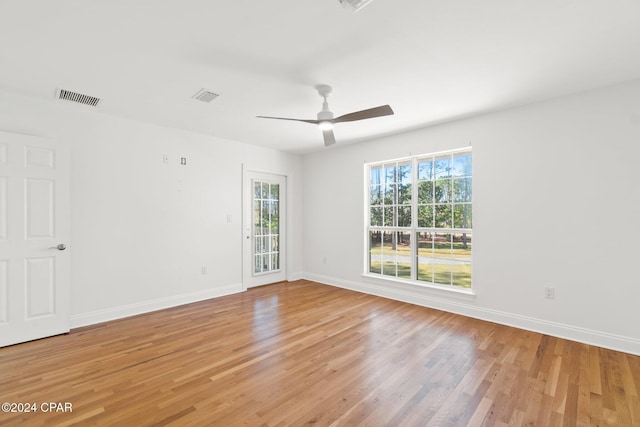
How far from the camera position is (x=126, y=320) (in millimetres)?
3598

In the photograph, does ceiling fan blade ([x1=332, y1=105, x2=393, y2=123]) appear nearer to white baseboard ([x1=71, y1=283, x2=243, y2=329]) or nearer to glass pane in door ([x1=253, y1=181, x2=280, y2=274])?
glass pane in door ([x1=253, y1=181, x2=280, y2=274])

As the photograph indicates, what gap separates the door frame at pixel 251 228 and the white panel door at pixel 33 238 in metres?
2.34

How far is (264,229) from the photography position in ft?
17.9

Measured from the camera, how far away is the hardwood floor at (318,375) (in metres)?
1.88

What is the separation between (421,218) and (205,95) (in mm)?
3336

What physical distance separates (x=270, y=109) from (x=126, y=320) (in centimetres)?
316

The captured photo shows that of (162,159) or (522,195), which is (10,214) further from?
(522,195)

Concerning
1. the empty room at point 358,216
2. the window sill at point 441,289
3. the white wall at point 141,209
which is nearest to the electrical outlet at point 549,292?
the empty room at point 358,216

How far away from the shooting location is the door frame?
16.4ft

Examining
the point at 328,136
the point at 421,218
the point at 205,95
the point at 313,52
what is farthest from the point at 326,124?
the point at 421,218

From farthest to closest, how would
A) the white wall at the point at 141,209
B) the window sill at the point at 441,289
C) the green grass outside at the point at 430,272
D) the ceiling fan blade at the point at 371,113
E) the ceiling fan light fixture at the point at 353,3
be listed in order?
1. the green grass outside at the point at 430,272
2. the window sill at the point at 441,289
3. the white wall at the point at 141,209
4. the ceiling fan blade at the point at 371,113
5. the ceiling fan light fixture at the point at 353,3

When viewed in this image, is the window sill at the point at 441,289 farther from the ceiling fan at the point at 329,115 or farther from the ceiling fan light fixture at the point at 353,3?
the ceiling fan light fixture at the point at 353,3

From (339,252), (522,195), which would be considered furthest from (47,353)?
(522,195)

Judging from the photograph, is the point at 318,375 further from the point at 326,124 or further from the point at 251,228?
the point at 251,228
